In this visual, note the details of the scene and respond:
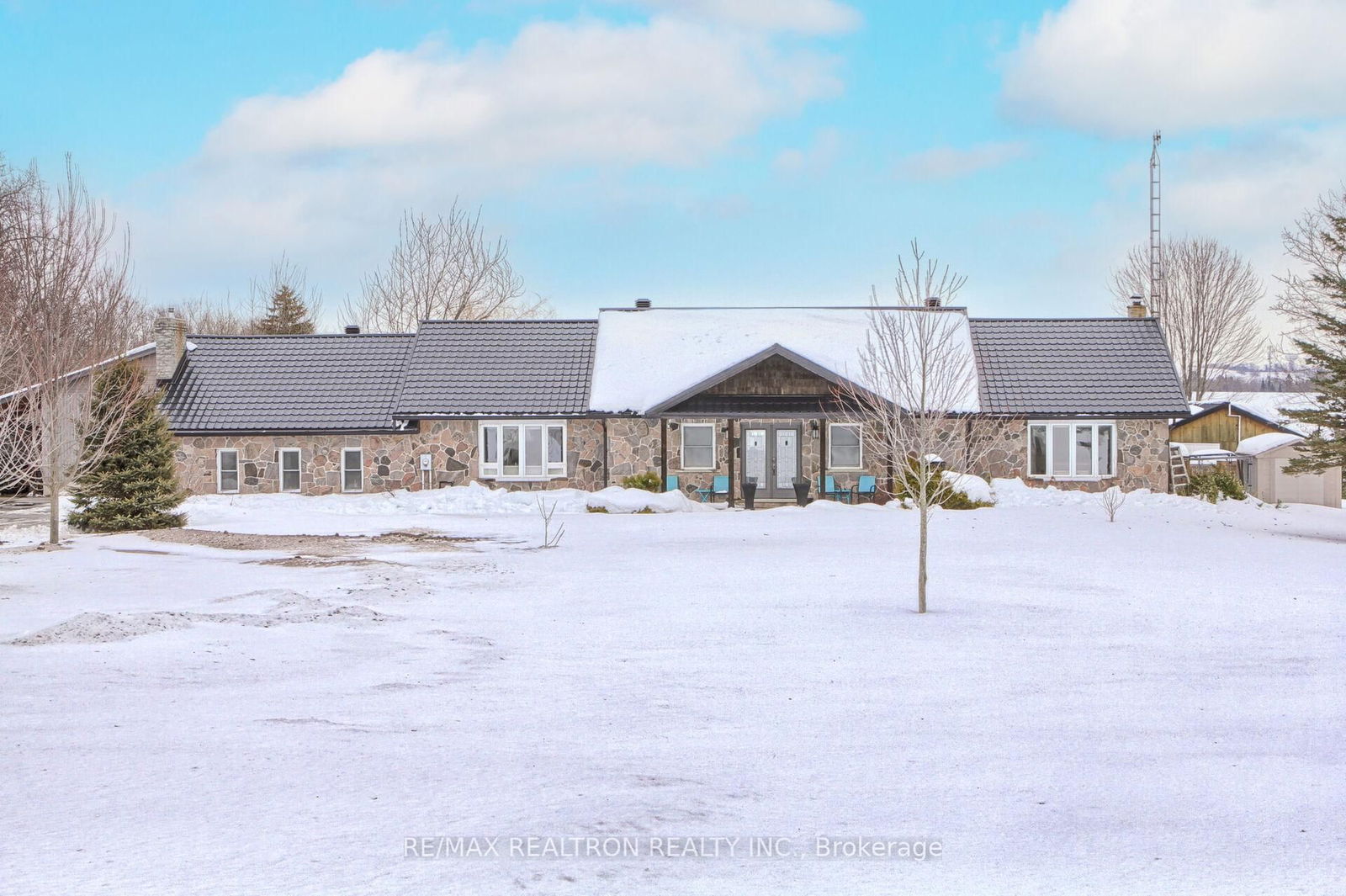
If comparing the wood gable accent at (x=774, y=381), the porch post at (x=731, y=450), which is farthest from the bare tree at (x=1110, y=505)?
the porch post at (x=731, y=450)

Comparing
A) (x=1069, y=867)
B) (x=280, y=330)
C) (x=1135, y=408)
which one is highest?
(x=280, y=330)

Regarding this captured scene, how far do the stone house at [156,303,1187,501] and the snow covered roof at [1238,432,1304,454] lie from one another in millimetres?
6187

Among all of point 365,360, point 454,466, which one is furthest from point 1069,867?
point 365,360

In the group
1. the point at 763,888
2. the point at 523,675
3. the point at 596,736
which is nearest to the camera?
the point at 763,888

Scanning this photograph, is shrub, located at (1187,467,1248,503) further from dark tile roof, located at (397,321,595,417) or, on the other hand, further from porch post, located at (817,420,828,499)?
dark tile roof, located at (397,321,595,417)

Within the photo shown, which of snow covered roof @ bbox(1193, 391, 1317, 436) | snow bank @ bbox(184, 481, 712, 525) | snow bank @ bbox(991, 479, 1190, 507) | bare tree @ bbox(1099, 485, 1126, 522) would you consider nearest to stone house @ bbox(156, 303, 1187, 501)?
snow bank @ bbox(991, 479, 1190, 507)

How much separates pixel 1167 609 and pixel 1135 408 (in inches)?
790

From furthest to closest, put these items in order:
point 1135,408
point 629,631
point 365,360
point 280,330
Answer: point 280,330
point 365,360
point 1135,408
point 629,631

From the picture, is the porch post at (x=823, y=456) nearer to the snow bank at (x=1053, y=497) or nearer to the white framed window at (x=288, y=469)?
the snow bank at (x=1053, y=497)

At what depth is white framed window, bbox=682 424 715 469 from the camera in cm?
3325

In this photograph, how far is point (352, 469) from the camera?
1329 inches

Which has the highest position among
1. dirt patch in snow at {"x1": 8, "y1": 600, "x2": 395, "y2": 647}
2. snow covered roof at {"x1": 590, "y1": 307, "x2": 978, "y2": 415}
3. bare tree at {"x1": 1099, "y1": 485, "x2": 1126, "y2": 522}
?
snow covered roof at {"x1": 590, "y1": 307, "x2": 978, "y2": 415}

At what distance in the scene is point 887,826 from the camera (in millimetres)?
6797

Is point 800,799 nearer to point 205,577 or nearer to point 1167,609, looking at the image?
point 1167,609
